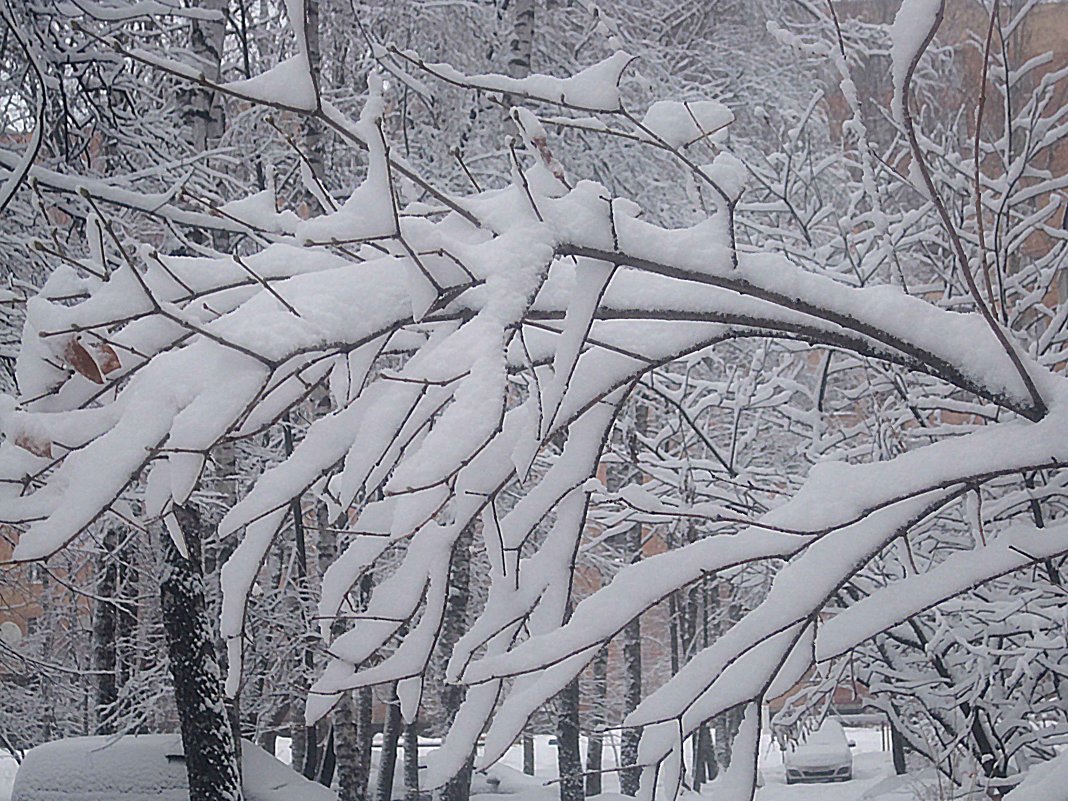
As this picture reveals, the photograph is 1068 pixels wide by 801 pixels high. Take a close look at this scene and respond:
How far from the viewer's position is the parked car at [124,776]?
7242 millimetres

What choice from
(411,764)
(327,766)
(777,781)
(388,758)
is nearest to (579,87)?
(388,758)

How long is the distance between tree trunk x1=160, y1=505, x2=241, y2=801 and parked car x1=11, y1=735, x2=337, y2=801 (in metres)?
0.85

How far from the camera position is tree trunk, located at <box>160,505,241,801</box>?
6457 millimetres

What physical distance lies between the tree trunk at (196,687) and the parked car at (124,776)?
2.79 feet

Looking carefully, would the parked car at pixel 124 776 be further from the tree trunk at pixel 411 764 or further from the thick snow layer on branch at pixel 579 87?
the thick snow layer on branch at pixel 579 87

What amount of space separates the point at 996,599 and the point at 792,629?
2973 millimetres

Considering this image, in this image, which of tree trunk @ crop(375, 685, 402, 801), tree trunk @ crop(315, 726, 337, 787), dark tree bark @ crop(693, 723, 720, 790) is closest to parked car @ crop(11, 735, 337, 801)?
tree trunk @ crop(375, 685, 402, 801)

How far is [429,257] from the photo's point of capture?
152 centimetres

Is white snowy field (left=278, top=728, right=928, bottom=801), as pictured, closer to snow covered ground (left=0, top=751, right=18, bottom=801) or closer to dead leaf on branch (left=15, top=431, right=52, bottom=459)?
snow covered ground (left=0, top=751, right=18, bottom=801)

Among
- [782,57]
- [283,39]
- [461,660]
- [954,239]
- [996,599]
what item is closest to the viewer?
[954,239]

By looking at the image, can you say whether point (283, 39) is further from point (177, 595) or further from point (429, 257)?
point (429, 257)

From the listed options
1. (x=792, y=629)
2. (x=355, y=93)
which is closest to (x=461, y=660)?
(x=792, y=629)

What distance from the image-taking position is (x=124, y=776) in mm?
7363

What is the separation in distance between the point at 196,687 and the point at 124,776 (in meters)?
1.31
